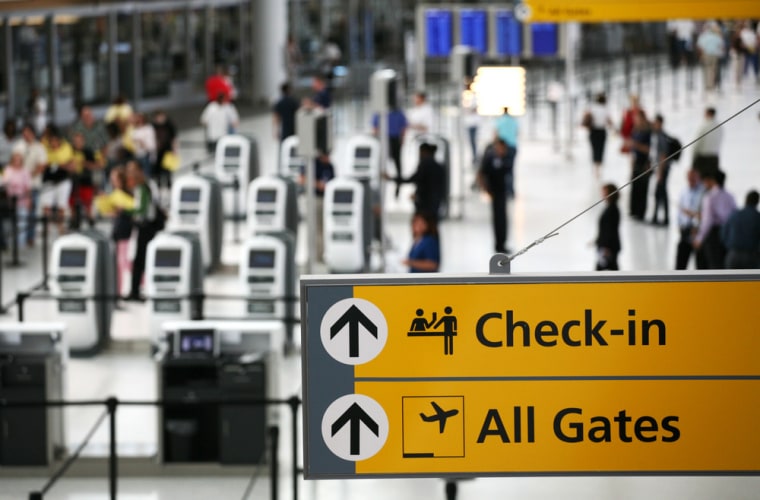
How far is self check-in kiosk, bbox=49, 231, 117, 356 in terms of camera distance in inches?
562

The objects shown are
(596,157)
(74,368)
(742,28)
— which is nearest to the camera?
(74,368)

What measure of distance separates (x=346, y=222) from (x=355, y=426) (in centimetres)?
1267

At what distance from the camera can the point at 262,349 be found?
11.4 meters

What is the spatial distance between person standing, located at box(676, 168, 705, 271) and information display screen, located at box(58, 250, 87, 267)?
6.15 meters

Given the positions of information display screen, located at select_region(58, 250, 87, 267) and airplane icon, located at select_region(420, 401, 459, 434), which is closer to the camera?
airplane icon, located at select_region(420, 401, 459, 434)

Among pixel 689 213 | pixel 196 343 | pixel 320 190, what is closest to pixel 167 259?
pixel 196 343

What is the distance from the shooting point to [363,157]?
795 inches

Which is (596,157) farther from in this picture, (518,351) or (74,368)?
(518,351)

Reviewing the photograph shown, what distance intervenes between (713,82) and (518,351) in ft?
106

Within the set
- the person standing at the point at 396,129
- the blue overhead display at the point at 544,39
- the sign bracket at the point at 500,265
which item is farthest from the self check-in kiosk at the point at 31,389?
the blue overhead display at the point at 544,39

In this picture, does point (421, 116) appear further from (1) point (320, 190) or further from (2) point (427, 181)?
(2) point (427, 181)

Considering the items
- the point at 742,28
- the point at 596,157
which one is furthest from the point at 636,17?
the point at 742,28

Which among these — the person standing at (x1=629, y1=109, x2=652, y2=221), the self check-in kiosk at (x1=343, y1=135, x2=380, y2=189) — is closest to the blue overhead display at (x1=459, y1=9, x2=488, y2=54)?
the person standing at (x1=629, y1=109, x2=652, y2=221)

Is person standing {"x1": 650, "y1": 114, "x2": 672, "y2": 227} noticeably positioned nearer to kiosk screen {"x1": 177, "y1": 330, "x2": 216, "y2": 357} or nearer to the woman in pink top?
the woman in pink top
